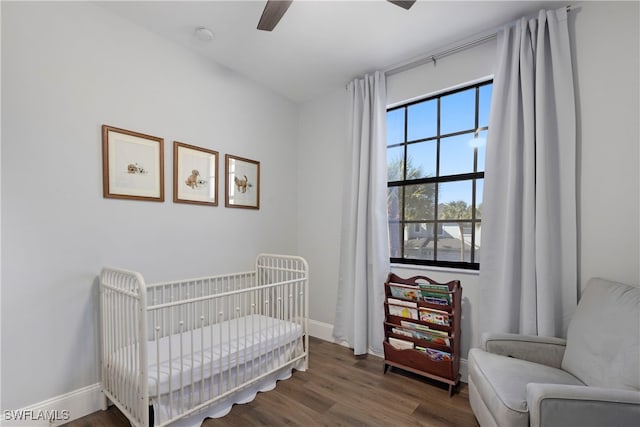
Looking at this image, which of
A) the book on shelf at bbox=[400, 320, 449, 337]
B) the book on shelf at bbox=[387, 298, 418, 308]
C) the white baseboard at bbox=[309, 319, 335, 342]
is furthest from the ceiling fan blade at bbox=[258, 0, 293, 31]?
the white baseboard at bbox=[309, 319, 335, 342]

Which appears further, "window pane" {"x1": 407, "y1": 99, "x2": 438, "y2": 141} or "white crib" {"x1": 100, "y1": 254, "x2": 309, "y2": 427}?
"window pane" {"x1": 407, "y1": 99, "x2": 438, "y2": 141}

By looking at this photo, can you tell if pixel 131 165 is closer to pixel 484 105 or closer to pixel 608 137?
pixel 484 105

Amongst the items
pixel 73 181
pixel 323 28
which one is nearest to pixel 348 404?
pixel 73 181

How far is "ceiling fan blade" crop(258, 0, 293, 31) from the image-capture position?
5.00 feet

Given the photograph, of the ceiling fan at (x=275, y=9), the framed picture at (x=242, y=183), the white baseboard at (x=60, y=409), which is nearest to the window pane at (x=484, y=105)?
the ceiling fan at (x=275, y=9)

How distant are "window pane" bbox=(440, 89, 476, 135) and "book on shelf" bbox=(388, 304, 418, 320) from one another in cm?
149

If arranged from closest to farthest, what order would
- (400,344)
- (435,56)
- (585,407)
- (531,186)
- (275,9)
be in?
(585,407)
(275,9)
(531,186)
(400,344)
(435,56)

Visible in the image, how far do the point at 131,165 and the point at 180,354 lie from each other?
1285mm

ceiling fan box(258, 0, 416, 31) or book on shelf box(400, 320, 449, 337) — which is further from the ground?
ceiling fan box(258, 0, 416, 31)

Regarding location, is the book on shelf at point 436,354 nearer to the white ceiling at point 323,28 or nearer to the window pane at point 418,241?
the window pane at point 418,241

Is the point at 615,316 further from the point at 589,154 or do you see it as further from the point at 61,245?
the point at 61,245

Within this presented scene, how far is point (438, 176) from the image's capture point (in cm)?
250

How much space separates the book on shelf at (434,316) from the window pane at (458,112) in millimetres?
1454

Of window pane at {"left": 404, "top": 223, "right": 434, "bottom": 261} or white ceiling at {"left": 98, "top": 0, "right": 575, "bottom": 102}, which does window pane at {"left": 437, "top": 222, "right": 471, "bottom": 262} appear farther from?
white ceiling at {"left": 98, "top": 0, "right": 575, "bottom": 102}
